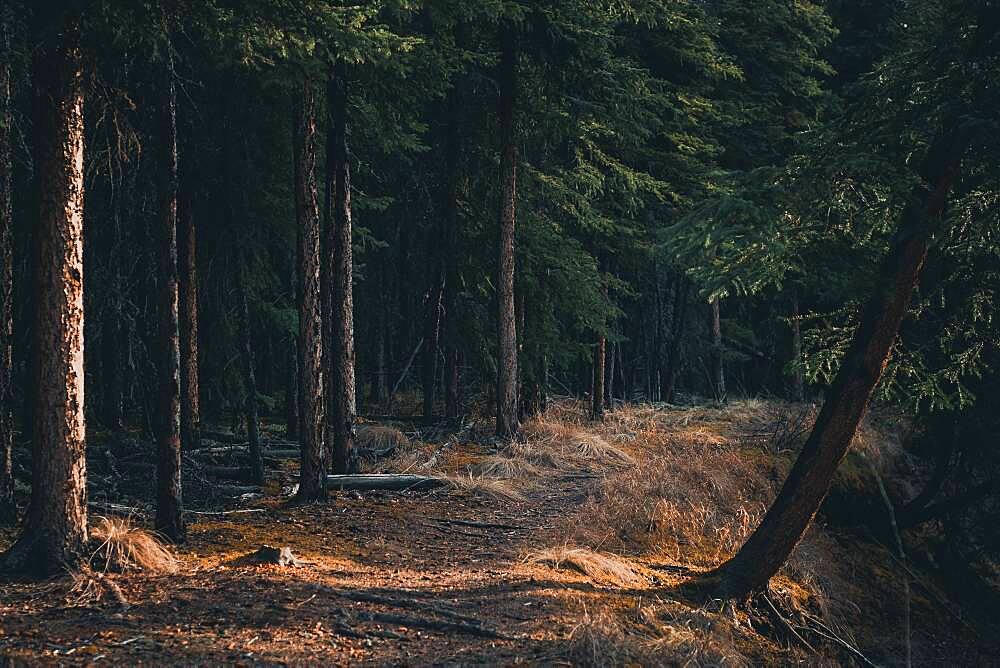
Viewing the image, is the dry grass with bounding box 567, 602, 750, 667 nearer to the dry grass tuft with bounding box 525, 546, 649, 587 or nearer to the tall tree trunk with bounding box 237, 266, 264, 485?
the dry grass tuft with bounding box 525, 546, 649, 587

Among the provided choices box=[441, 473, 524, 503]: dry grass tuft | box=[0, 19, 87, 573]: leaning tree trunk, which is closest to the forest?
box=[0, 19, 87, 573]: leaning tree trunk

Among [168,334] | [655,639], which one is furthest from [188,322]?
[655,639]

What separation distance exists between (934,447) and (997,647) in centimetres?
336

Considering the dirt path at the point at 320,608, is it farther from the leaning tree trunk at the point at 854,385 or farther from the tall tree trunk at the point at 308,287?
the leaning tree trunk at the point at 854,385

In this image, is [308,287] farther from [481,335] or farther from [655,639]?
[481,335]

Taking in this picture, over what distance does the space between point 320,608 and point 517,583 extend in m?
2.03

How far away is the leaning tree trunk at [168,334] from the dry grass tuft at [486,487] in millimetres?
5293

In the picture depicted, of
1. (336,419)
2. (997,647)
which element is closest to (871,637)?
(997,647)

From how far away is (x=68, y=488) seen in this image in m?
6.90

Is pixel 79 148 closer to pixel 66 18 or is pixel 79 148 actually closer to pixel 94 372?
pixel 66 18

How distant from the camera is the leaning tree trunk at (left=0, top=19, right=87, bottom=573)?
6789 millimetres

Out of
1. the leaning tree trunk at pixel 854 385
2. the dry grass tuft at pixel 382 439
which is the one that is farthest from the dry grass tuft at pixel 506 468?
the leaning tree trunk at pixel 854 385

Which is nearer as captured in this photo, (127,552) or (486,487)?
(127,552)

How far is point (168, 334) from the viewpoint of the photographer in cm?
812
